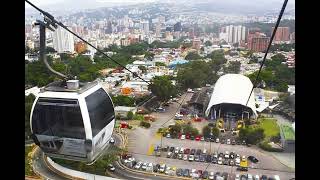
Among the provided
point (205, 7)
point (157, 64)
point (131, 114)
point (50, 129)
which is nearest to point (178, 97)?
point (131, 114)

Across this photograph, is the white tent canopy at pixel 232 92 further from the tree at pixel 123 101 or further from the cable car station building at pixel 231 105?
the tree at pixel 123 101

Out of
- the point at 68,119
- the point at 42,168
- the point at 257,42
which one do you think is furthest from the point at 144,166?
the point at 257,42

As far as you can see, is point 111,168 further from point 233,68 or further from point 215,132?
point 233,68

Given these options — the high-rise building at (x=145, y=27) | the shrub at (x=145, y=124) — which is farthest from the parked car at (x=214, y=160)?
the high-rise building at (x=145, y=27)

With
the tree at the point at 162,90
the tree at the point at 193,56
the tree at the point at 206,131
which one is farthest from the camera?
the tree at the point at 193,56

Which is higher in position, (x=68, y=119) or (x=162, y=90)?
(x=68, y=119)

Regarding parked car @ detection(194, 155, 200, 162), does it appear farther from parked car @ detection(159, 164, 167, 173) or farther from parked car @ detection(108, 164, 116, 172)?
parked car @ detection(108, 164, 116, 172)
